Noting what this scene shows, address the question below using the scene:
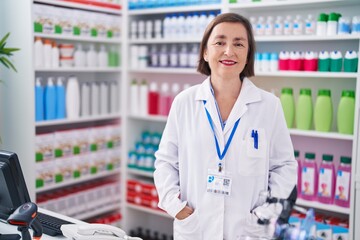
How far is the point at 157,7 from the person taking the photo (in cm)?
398

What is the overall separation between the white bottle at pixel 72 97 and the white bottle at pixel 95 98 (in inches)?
7.9

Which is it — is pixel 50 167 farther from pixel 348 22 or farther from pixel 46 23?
pixel 348 22

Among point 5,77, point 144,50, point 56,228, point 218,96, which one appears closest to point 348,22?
point 218,96

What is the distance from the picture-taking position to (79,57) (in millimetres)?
3834

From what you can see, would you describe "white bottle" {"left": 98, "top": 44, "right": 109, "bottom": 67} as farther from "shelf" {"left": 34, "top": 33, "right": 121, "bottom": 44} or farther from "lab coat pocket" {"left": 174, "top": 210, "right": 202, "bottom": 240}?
"lab coat pocket" {"left": 174, "top": 210, "right": 202, "bottom": 240}

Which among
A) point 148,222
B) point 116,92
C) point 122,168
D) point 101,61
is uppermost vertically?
point 101,61

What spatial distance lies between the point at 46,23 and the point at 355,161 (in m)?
2.56

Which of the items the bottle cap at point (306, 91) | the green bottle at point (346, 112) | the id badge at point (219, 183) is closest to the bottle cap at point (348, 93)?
the green bottle at point (346, 112)

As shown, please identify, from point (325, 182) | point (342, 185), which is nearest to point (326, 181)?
point (325, 182)

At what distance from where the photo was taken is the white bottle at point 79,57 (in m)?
3.82

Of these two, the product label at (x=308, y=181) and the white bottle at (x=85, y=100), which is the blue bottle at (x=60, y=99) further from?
the product label at (x=308, y=181)

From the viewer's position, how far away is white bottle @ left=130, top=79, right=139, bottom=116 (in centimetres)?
420

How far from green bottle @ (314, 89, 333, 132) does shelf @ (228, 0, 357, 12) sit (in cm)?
65

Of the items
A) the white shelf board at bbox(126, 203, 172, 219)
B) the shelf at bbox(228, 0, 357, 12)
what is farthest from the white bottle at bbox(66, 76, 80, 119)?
the shelf at bbox(228, 0, 357, 12)
